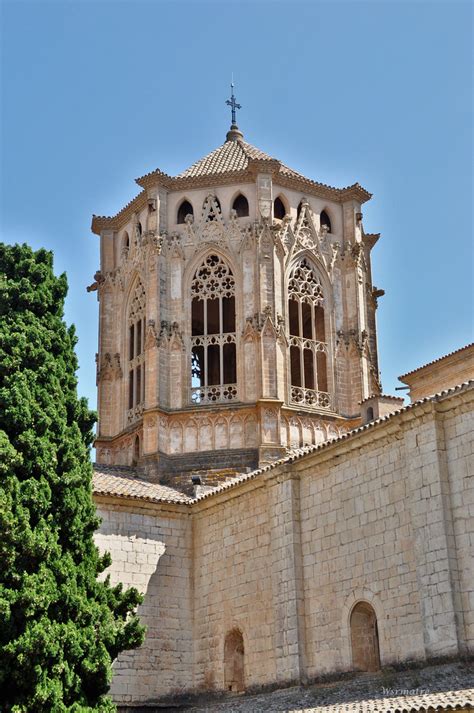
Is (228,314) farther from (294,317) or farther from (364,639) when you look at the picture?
(364,639)

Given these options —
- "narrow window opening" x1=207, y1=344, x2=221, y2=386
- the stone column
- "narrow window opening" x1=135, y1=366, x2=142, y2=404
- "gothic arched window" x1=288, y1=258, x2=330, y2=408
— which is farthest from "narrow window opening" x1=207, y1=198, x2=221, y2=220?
the stone column

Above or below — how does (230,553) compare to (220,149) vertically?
below

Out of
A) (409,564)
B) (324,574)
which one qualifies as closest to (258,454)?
(324,574)

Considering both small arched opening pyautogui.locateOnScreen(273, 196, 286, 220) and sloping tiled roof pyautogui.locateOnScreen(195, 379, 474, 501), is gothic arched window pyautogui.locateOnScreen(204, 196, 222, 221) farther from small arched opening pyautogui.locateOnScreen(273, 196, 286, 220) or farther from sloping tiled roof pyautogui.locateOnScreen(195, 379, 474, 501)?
sloping tiled roof pyautogui.locateOnScreen(195, 379, 474, 501)

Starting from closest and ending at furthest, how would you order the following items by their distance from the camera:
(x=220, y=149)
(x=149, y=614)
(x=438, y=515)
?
1. (x=438, y=515)
2. (x=149, y=614)
3. (x=220, y=149)

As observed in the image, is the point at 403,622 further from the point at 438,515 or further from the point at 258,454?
the point at 258,454

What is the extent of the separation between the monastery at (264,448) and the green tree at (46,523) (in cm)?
368

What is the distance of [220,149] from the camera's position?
31047 mm

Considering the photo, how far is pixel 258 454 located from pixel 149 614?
17.1ft

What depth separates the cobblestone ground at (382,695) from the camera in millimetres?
14984

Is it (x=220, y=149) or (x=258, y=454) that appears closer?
(x=258, y=454)

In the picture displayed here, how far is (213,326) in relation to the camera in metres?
28.8

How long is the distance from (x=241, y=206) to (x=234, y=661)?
12.8 m

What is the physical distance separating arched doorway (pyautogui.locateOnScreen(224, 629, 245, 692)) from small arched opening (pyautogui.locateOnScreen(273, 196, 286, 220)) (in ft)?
39.8
